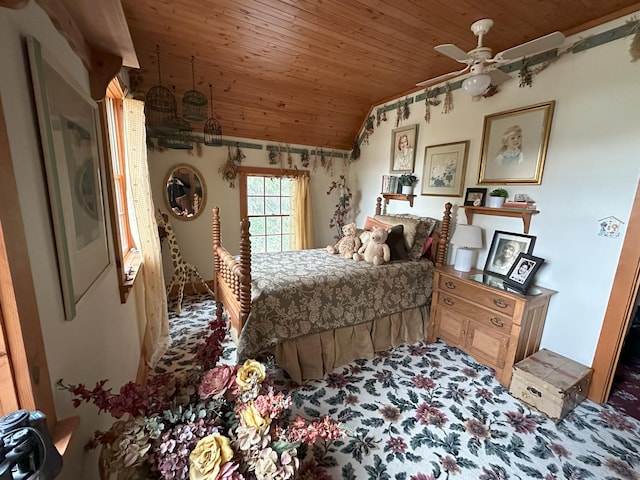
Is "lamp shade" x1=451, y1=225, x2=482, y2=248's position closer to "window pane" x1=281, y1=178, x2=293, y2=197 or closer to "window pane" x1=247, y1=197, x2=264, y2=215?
"window pane" x1=281, y1=178, x2=293, y2=197

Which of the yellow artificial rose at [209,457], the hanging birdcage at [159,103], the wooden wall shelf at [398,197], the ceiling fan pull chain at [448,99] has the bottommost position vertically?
the yellow artificial rose at [209,457]

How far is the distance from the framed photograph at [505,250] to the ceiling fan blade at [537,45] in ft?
4.76

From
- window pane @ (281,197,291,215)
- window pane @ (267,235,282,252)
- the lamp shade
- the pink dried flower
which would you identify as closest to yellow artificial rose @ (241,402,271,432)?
the pink dried flower

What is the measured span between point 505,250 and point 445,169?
3.55ft

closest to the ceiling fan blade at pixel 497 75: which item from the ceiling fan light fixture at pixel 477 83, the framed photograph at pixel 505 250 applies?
the ceiling fan light fixture at pixel 477 83

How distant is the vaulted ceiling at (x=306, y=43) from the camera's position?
198cm

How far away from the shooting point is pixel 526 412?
1919mm

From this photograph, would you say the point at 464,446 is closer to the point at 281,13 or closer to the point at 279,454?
the point at 279,454

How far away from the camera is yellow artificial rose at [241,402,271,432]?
0.78 m

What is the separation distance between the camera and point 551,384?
1.87m

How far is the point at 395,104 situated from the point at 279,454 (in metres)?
3.90

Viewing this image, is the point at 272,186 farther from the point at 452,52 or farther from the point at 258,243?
the point at 452,52

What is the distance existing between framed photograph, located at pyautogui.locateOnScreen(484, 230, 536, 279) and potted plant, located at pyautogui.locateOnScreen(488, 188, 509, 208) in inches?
10.8

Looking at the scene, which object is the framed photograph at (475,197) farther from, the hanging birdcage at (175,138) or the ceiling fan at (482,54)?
the hanging birdcage at (175,138)
